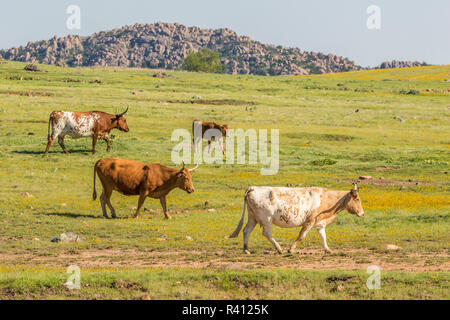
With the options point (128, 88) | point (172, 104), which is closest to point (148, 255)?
point (172, 104)

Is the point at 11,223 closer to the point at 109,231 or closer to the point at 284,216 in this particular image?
the point at 109,231

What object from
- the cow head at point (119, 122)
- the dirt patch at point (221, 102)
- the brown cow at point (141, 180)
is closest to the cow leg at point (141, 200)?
the brown cow at point (141, 180)

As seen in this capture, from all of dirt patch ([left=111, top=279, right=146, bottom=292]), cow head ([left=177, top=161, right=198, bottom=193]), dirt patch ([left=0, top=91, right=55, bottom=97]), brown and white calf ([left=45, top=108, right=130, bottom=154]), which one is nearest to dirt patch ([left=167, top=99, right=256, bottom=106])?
dirt patch ([left=0, top=91, right=55, bottom=97])

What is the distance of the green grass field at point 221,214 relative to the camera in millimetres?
14000

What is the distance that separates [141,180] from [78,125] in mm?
15842

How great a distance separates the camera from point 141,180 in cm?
2242

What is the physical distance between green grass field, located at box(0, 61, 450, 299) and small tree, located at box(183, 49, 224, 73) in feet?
385

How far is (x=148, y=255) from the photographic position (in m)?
17.3

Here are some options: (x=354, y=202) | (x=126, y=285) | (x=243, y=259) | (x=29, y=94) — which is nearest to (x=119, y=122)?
(x=354, y=202)

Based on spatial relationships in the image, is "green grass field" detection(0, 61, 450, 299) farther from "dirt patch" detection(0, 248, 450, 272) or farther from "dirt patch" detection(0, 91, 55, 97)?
"dirt patch" detection(0, 91, 55, 97)

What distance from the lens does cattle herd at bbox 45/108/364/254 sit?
55.1 feet

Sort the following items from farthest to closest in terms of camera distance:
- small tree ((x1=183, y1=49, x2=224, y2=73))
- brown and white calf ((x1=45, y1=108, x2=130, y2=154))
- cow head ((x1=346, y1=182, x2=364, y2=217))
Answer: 1. small tree ((x1=183, y1=49, x2=224, y2=73))
2. brown and white calf ((x1=45, y1=108, x2=130, y2=154))
3. cow head ((x1=346, y1=182, x2=364, y2=217))

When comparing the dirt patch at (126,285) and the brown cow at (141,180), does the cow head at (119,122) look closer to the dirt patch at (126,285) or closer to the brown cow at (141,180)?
the brown cow at (141,180)
